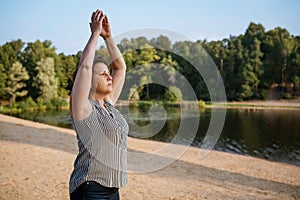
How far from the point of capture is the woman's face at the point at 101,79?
1.62 metres

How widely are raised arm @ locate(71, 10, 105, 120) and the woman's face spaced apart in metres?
0.16

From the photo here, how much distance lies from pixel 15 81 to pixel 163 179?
36.2m

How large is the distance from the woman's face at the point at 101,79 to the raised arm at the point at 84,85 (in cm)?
16

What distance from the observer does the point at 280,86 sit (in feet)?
147

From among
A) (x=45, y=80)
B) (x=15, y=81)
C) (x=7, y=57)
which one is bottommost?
(x=15, y=81)

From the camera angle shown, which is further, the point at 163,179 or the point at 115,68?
the point at 163,179

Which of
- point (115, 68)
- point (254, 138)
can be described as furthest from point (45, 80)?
point (115, 68)

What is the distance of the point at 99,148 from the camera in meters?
1.54

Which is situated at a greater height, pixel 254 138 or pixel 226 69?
pixel 226 69

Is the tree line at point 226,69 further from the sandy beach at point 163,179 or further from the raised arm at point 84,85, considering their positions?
the raised arm at point 84,85

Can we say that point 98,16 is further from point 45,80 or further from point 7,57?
point 7,57

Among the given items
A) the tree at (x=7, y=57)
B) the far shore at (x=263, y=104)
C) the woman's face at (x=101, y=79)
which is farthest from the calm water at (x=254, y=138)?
the tree at (x=7, y=57)

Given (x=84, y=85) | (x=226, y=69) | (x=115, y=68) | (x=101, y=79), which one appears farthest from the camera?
(x=226, y=69)

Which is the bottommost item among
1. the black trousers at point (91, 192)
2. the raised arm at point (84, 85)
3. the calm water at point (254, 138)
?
the calm water at point (254, 138)
